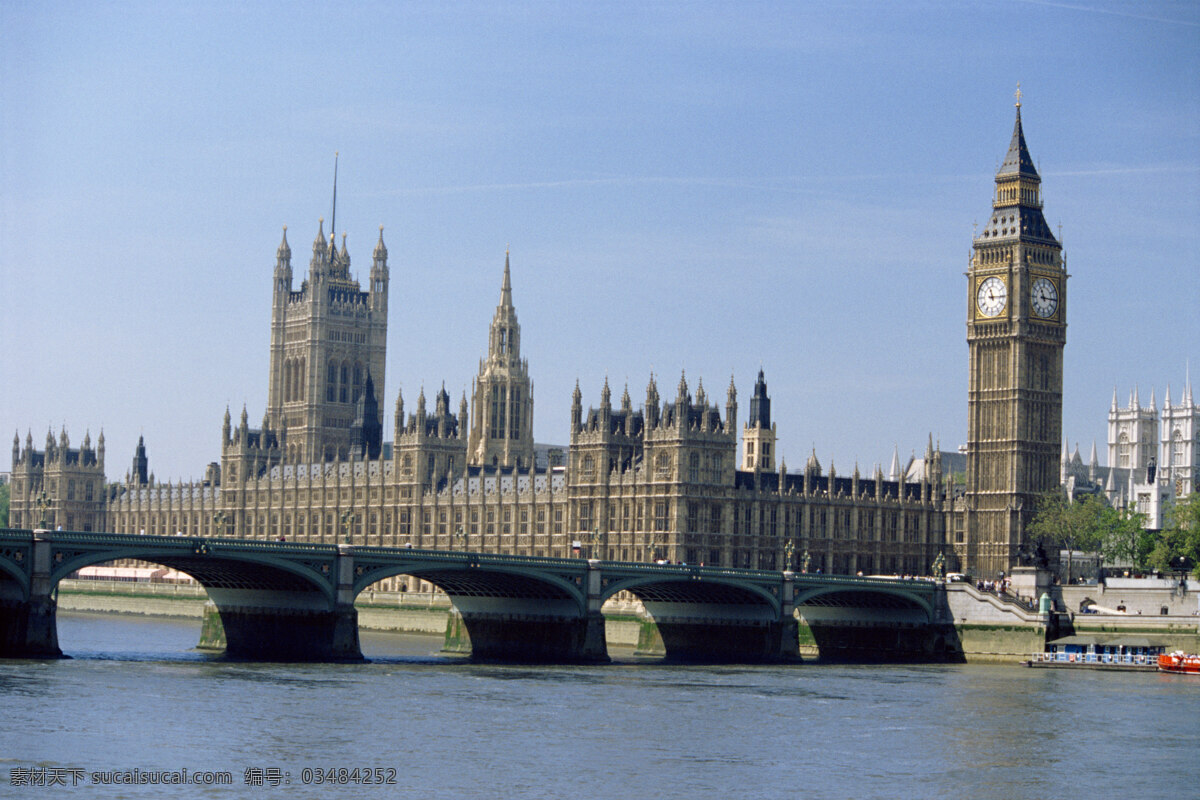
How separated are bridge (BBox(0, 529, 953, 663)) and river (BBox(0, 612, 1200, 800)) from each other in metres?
3.77

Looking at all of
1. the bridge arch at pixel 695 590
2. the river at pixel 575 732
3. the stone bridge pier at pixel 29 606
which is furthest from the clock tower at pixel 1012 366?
the stone bridge pier at pixel 29 606

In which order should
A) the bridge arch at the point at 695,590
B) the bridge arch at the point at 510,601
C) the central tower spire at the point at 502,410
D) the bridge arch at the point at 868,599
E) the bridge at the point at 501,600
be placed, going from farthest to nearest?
the central tower spire at the point at 502,410 → the bridge arch at the point at 868,599 → the bridge arch at the point at 695,590 → the bridge arch at the point at 510,601 → the bridge at the point at 501,600

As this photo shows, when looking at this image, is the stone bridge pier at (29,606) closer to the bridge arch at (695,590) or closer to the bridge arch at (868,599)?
the bridge arch at (695,590)

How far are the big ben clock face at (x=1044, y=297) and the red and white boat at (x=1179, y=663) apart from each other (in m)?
52.7

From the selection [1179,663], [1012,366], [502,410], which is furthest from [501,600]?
[502,410]

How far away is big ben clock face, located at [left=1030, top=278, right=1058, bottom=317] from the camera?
500 ft

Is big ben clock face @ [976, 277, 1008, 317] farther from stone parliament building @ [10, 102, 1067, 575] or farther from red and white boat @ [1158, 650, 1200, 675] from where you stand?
red and white boat @ [1158, 650, 1200, 675]

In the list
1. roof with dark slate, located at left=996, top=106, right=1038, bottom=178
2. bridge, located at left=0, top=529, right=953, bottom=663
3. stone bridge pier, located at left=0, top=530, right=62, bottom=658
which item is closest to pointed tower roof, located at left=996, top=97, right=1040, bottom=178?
roof with dark slate, located at left=996, top=106, right=1038, bottom=178

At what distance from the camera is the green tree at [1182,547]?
133m

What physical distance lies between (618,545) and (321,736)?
8599 cm

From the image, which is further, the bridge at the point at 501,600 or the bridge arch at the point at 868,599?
the bridge arch at the point at 868,599

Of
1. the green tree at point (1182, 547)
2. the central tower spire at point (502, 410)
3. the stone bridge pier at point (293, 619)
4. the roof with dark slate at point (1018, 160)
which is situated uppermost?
the roof with dark slate at point (1018, 160)

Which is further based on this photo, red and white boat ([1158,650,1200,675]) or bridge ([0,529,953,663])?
red and white boat ([1158,650,1200,675])

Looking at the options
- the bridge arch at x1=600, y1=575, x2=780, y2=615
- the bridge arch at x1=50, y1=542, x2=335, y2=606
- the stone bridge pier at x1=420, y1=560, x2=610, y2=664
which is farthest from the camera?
the bridge arch at x1=600, y1=575, x2=780, y2=615
